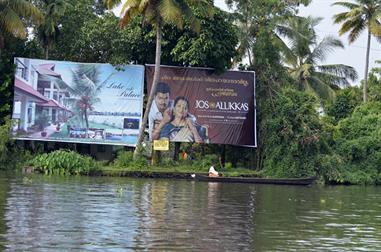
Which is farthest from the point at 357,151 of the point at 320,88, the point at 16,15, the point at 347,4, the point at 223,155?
the point at 16,15

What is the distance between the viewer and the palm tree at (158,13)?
30609mm

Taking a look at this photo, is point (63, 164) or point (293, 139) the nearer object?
point (63, 164)

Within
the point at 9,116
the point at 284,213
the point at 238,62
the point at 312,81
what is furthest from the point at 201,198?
the point at 312,81

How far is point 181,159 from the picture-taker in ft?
118

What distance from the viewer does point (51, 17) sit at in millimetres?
34594

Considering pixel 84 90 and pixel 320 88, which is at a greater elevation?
pixel 320 88

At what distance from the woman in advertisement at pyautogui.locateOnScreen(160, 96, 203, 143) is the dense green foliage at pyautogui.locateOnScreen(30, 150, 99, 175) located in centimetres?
487

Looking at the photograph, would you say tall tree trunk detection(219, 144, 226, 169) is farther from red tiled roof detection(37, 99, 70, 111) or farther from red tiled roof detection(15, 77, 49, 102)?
red tiled roof detection(15, 77, 49, 102)

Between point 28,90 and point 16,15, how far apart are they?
13.3 feet

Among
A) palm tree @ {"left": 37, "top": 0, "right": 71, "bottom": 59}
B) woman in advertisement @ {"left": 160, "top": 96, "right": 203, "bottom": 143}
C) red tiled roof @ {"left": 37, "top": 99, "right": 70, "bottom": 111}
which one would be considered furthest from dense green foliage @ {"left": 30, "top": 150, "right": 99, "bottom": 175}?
palm tree @ {"left": 37, "top": 0, "right": 71, "bottom": 59}

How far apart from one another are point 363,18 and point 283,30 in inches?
263

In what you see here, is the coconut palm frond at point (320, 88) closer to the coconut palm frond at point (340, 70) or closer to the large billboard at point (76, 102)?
the coconut palm frond at point (340, 70)

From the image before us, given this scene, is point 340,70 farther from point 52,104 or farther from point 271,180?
point 52,104

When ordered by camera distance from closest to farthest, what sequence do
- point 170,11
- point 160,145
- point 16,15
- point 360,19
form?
point 170,11 → point 16,15 → point 160,145 → point 360,19
